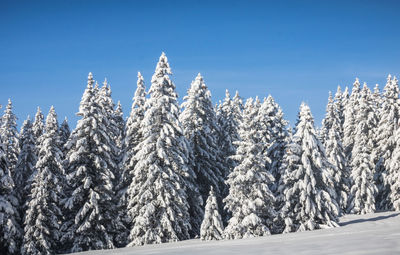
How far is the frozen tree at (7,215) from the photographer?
28.8 metres

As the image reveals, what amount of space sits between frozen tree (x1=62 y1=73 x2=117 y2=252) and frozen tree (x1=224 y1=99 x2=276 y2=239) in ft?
38.9

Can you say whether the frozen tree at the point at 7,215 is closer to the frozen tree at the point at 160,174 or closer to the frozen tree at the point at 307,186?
the frozen tree at the point at 160,174

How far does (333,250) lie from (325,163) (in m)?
24.2

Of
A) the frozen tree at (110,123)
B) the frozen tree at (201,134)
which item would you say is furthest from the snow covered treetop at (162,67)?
the frozen tree at (110,123)

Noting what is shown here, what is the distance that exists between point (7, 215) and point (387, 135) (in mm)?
44708

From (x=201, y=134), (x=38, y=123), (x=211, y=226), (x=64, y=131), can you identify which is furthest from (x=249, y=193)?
(x=38, y=123)

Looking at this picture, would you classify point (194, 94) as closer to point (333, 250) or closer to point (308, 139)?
point (308, 139)

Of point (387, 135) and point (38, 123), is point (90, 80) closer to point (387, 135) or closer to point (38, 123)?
point (38, 123)

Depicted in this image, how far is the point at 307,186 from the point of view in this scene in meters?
31.6

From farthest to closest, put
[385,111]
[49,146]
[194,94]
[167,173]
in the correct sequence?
[385,111], [194,94], [49,146], [167,173]

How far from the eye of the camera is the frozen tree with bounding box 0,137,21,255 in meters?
28.8

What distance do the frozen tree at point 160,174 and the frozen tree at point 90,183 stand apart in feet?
8.63

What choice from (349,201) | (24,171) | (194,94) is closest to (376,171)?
(349,201)

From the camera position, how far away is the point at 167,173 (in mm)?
32625
